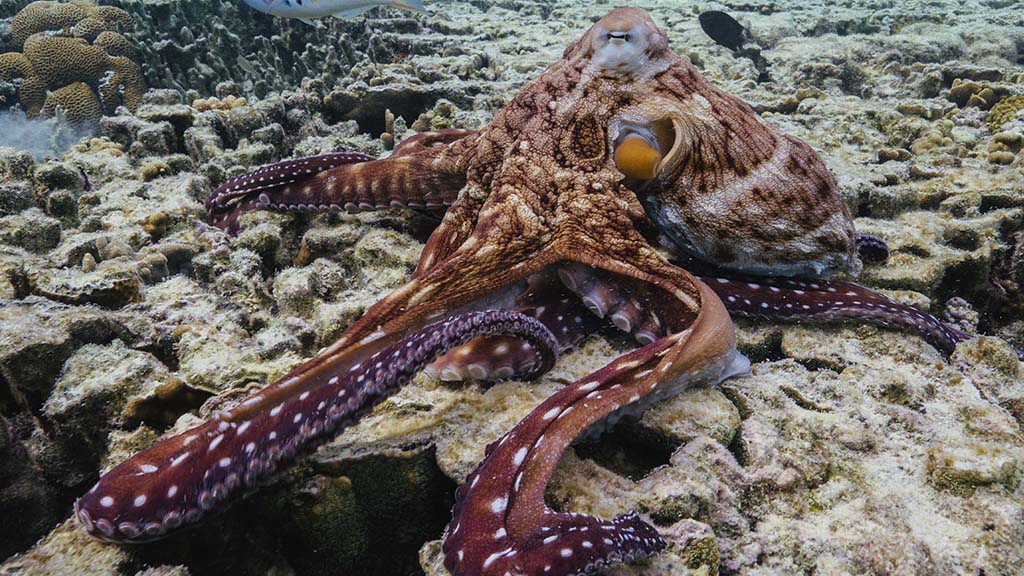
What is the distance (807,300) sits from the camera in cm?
245

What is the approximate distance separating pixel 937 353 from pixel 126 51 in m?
11.0

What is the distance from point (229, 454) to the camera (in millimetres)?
1513

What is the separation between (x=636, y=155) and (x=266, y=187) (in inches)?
83.3

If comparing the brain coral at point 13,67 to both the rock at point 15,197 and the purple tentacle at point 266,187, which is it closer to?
the rock at point 15,197

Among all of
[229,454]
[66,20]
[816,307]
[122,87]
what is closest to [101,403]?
[229,454]

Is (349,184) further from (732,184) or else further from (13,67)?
(13,67)

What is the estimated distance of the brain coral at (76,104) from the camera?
781 cm

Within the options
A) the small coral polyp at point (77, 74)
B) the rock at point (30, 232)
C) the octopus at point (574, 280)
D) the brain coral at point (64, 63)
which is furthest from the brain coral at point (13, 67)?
the octopus at point (574, 280)

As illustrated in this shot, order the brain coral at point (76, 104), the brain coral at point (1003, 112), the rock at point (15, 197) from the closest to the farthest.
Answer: the rock at point (15, 197) → the brain coral at point (1003, 112) → the brain coral at point (76, 104)

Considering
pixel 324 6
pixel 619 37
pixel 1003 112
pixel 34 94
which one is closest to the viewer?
pixel 619 37

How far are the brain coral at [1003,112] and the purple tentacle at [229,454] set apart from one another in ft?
20.1

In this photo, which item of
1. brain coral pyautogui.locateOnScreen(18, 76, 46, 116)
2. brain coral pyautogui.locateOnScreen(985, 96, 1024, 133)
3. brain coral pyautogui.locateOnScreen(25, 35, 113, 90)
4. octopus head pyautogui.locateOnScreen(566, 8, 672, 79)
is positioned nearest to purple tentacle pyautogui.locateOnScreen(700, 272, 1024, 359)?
octopus head pyautogui.locateOnScreen(566, 8, 672, 79)

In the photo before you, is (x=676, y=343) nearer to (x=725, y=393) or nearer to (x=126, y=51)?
(x=725, y=393)

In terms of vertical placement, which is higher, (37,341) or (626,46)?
(626,46)
